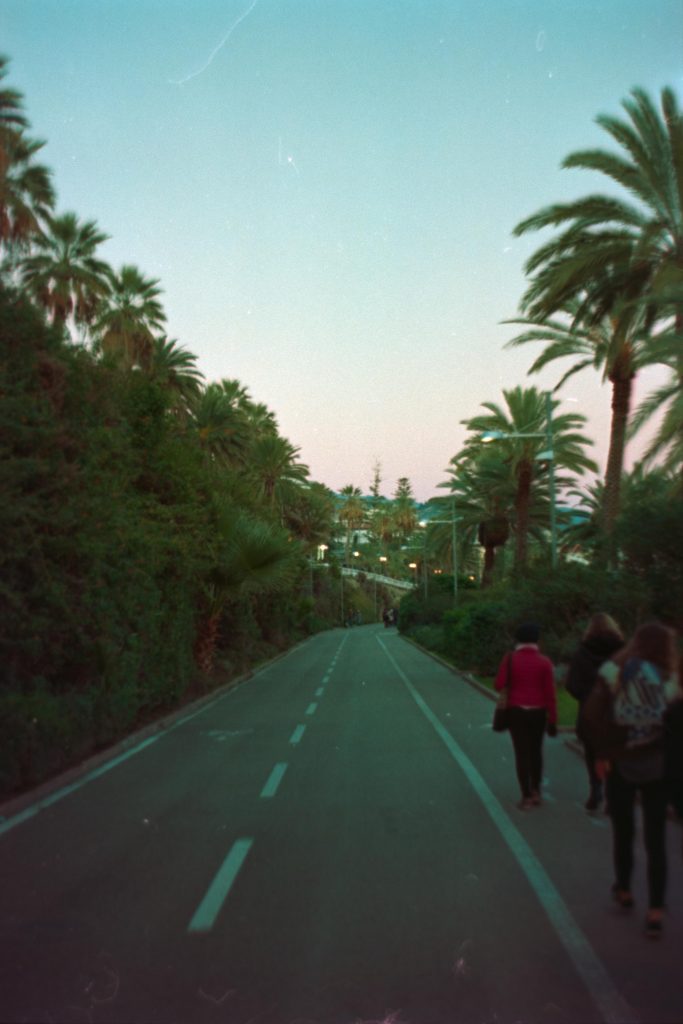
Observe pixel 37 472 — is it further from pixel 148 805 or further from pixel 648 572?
pixel 648 572

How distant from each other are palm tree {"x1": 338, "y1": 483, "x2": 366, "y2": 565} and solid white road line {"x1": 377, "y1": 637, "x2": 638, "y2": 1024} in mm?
113844

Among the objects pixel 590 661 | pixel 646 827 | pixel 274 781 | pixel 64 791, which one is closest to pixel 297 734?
pixel 274 781

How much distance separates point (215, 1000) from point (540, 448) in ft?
105

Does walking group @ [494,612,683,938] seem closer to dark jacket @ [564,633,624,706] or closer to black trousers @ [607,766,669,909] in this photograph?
black trousers @ [607,766,669,909]

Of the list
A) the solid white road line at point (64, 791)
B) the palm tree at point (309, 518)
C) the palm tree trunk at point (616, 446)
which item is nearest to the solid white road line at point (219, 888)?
the solid white road line at point (64, 791)

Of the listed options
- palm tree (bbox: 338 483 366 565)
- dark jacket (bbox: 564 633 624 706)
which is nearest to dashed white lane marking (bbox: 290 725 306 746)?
dark jacket (bbox: 564 633 624 706)

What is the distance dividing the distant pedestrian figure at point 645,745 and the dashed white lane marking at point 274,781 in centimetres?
493

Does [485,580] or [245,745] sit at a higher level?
[485,580]

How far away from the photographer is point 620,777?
18.2ft

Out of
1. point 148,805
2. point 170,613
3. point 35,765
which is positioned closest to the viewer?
point 148,805

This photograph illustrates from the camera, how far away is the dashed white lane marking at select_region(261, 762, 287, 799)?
32.7ft

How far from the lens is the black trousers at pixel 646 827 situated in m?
5.29

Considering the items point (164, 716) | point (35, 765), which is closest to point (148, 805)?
point (35, 765)

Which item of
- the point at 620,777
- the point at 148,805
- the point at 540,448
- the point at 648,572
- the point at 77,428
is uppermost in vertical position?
the point at 540,448
